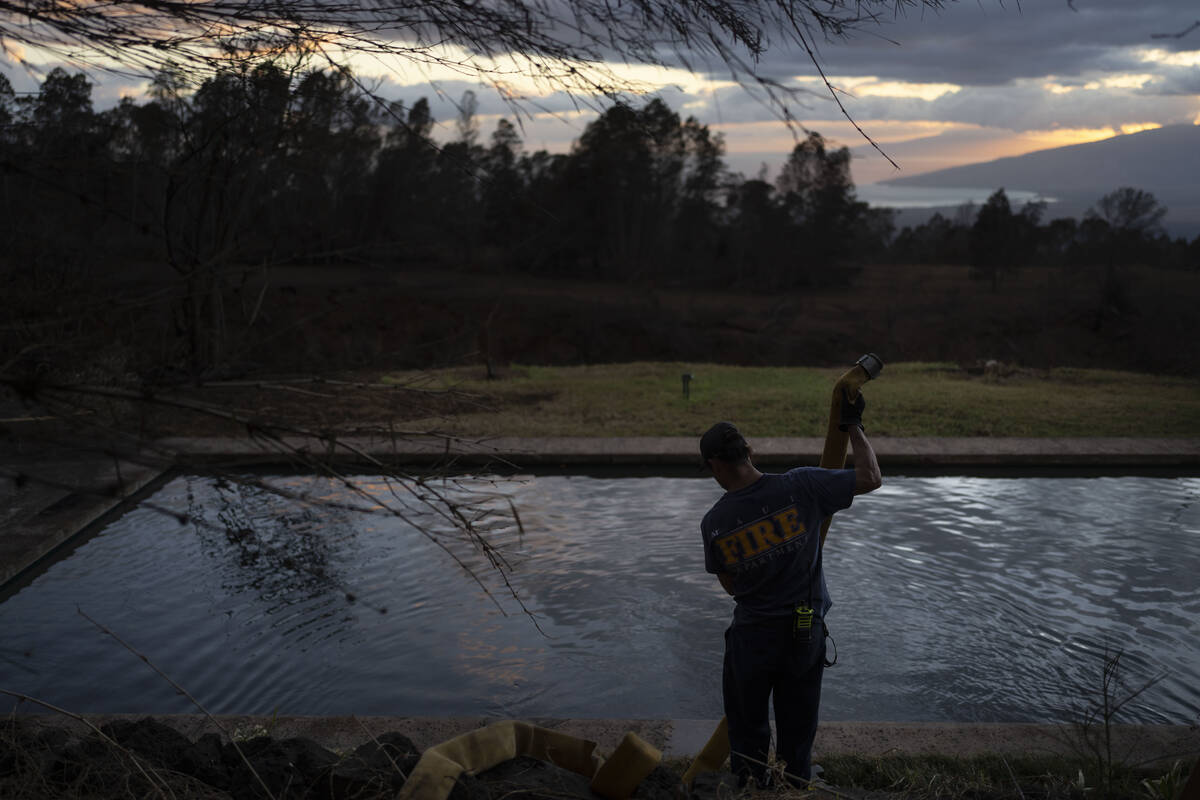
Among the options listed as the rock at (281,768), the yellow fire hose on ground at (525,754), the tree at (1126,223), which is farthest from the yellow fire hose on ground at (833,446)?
the tree at (1126,223)

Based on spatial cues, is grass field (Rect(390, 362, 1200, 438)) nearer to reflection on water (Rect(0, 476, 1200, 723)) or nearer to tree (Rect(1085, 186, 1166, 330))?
reflection on water (Rect(0, 476, 1200, 723))

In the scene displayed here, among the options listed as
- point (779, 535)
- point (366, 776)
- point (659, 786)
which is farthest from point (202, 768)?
point (779, 535)

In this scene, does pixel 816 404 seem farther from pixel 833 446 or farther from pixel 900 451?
pixel 833 446

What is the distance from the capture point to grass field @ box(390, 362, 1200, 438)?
1153cm

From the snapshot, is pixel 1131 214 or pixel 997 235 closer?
pixel 997 235

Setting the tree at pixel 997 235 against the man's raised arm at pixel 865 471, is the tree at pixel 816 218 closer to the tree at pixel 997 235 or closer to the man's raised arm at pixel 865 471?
the tree at pixel 997 235

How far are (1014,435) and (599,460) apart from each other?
16.3 feet

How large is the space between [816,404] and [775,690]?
9.27 metres

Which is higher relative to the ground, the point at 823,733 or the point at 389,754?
the point at 389,754

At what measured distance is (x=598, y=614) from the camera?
6.48 m

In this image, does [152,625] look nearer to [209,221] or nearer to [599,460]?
[209,221]

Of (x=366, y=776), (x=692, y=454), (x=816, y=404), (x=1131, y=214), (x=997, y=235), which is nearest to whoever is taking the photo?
(x=366, y=776)

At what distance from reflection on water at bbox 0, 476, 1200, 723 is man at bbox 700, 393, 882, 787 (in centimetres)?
119

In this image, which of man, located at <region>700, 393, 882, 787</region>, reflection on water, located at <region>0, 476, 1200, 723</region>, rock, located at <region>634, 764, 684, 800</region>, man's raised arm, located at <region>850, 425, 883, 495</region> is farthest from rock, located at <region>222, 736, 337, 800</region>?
man's raised arm, located at <region>850, 425, 883, 495</region>
